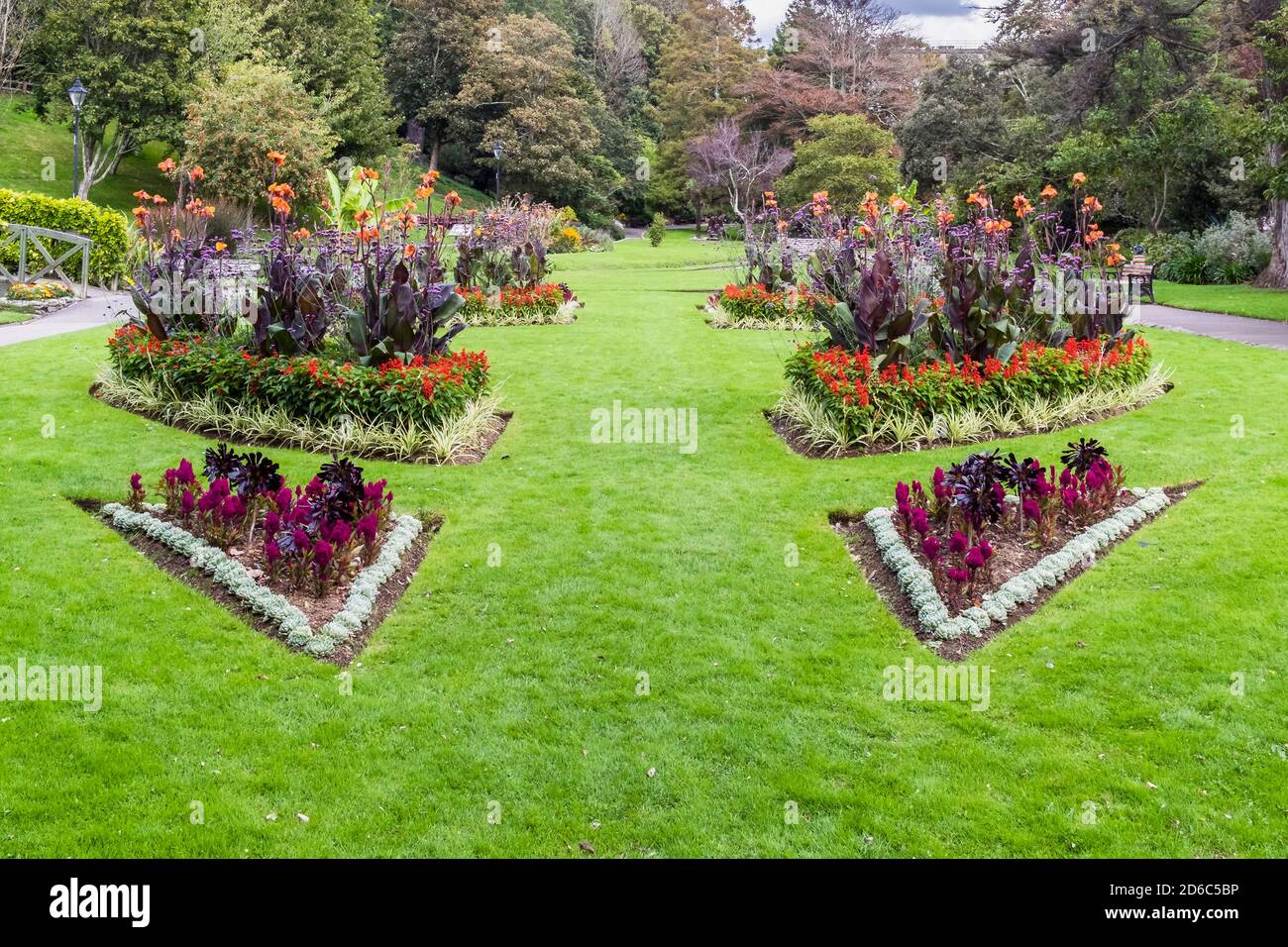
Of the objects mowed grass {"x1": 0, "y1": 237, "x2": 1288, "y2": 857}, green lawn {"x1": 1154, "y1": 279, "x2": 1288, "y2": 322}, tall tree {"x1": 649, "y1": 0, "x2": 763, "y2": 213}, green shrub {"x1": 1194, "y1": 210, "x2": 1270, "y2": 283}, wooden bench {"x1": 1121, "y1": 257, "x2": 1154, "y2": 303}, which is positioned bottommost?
mowed grass {"x1": 0, "y1": 237, "x2": 1288, "y2": 857}

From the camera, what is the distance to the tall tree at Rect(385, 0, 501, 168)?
135 ft

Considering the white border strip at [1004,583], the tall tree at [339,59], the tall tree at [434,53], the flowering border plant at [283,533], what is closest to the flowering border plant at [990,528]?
the white border strip at [1004,583]

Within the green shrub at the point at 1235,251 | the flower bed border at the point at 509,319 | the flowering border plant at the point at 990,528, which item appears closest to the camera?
the flowering border plant at the point at 990,528

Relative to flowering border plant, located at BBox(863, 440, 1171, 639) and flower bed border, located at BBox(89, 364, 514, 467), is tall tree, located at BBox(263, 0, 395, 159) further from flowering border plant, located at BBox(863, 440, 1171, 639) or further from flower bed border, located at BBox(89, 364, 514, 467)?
flowering border plant, located at BBox(863, 440, 1171, 639)

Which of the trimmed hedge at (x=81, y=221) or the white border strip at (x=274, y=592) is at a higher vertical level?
the trimmed hedge at (x=81, y=221)

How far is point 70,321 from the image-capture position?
44.9 ft

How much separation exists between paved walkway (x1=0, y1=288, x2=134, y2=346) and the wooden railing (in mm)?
669

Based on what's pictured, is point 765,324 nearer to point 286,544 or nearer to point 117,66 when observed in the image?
point 286,544

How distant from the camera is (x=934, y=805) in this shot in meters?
3.41

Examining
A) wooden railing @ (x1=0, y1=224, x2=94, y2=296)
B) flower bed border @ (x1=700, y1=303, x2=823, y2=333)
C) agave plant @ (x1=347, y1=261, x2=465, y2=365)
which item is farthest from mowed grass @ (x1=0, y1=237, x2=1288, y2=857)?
wooden railing @ (x1=0, y1=224, x2=94, y2=296)

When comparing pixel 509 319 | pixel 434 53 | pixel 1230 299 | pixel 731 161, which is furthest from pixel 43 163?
pixel 1230 299

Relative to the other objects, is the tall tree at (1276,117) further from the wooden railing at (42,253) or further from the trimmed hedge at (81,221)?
the wooden railing at (42,253)

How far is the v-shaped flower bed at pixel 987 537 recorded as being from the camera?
495 cm

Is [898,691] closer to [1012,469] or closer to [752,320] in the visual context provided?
[1012,469]
